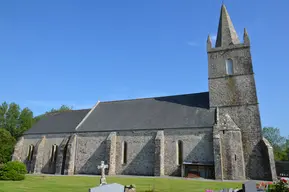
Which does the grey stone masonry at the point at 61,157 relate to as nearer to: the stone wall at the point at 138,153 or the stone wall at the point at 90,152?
the stone wall at the point at 90,152

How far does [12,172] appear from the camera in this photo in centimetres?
1872

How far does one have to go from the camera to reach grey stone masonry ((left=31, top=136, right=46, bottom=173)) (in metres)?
28.6

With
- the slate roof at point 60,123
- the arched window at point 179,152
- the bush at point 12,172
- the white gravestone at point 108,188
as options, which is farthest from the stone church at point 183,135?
the white gravestone at point 108,188

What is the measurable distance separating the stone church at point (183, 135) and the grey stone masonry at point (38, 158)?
96 millimetres

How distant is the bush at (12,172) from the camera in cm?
1856

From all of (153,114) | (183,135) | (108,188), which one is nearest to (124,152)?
(153,114)

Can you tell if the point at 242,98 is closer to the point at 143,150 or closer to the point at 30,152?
the point at 143,150

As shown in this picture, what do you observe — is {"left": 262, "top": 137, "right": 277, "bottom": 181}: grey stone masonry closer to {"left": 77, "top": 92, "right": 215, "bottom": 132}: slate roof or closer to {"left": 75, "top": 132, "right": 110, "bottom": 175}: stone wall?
{"left": 77, "top": 92, "right": 215, "bottom": 132}: slate roof

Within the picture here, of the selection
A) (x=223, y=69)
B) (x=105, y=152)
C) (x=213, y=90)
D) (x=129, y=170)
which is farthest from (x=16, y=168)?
(x=223, y=69)

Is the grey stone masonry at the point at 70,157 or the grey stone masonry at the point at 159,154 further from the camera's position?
the grey stone masonry at the point at 70,157

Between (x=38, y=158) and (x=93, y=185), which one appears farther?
(x=38, y=158)

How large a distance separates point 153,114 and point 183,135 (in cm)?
514

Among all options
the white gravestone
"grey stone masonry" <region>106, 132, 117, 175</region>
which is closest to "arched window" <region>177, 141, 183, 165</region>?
"grey stone masonry" <region>106, 132, 117, 175</region>

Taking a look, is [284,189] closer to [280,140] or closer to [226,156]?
[226,156]
